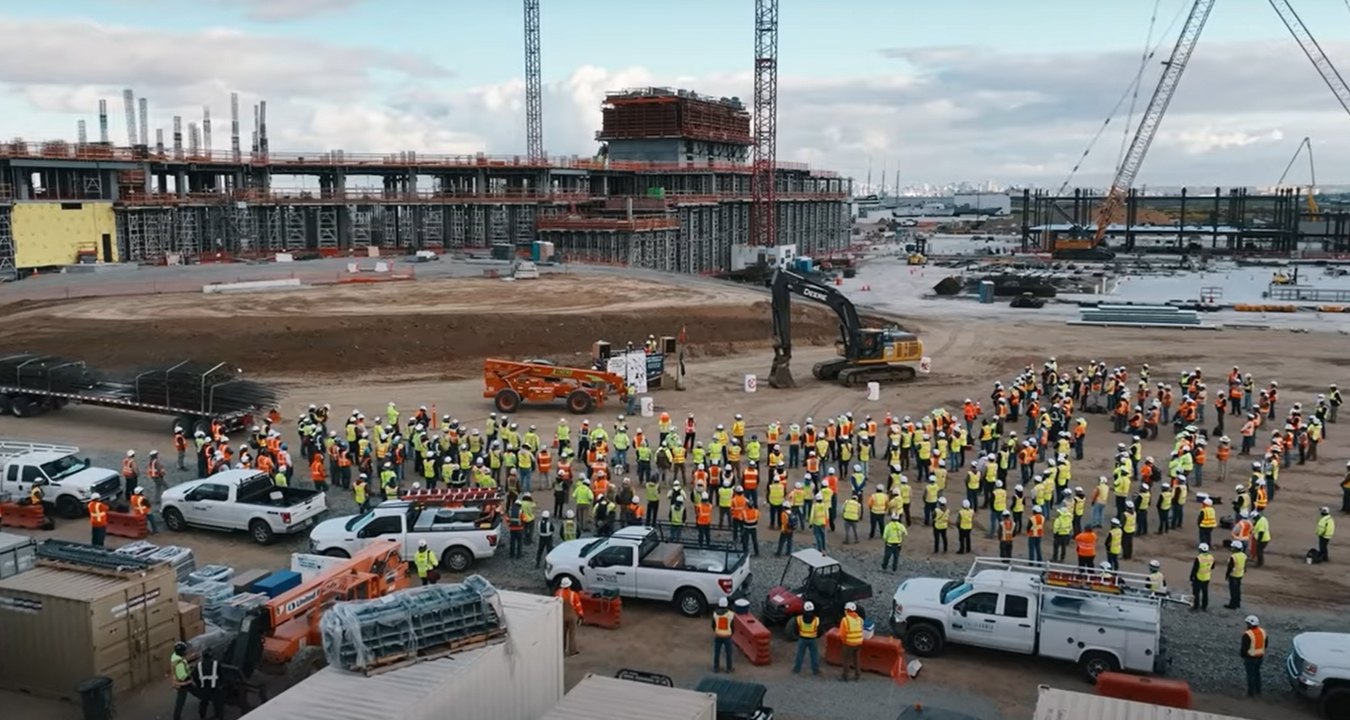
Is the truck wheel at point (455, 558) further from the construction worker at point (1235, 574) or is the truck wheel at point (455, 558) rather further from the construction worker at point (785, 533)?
the construction worker at point (1235, 574)

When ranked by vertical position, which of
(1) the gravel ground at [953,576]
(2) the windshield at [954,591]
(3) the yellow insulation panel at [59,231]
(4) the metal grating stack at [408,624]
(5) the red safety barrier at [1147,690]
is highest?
(3) the yellow insulation panel at [59,231]

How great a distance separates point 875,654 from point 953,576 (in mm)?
4927

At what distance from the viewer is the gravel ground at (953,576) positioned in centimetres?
1537

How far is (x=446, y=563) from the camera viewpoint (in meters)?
20.8

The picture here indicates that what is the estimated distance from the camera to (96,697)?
1430cm

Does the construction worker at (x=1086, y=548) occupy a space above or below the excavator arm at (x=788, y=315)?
below

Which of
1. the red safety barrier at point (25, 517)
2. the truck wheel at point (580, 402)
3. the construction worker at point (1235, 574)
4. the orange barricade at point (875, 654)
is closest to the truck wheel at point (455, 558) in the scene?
the orange barricade at point (875, 654)

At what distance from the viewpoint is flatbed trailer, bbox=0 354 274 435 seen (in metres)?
32.0

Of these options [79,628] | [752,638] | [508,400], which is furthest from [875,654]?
[508,400]

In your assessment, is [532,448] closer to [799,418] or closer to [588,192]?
[799,418]

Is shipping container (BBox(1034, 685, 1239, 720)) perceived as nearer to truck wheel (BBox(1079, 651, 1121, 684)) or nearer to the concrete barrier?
truck wheel (BBox(1079, 651, 1121, 684))

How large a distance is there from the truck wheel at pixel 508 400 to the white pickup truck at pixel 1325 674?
25.7 m

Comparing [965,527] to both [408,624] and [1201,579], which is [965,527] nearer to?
[1201,579]

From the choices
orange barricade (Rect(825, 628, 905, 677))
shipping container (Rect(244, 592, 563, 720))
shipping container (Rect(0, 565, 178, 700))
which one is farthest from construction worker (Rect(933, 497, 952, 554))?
shipping container (Rect(0, 565, 178, 700))
